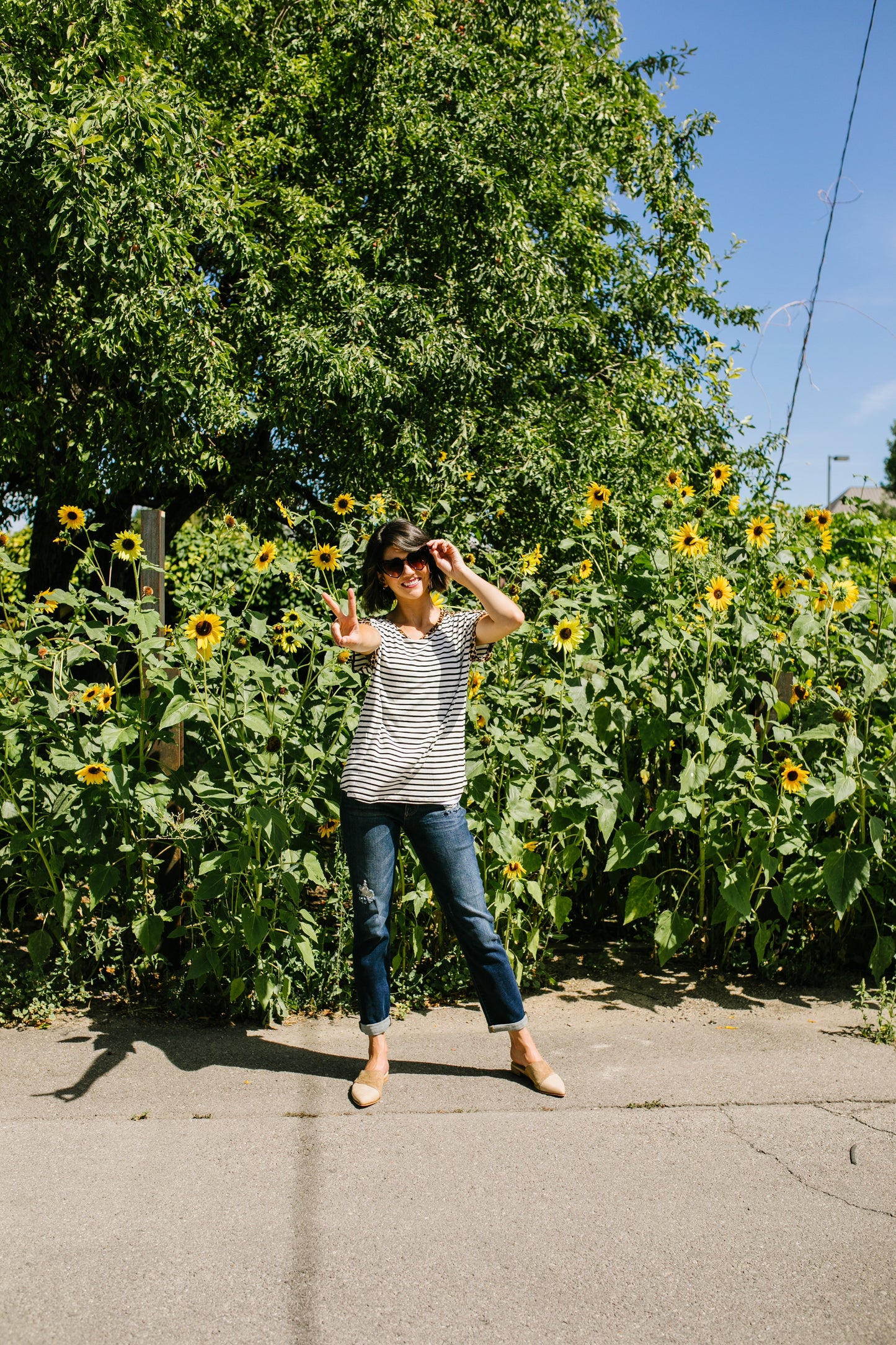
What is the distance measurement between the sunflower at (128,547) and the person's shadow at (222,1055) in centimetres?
156

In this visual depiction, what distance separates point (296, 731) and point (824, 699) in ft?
6.28

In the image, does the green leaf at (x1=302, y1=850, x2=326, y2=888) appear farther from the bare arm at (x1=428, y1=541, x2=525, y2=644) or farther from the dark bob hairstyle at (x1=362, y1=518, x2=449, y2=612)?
the bare arm at (x1=428, y1=541, x2=525, y2=644)

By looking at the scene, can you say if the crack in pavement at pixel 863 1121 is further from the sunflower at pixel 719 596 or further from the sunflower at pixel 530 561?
the sunflower at pixel 530 561

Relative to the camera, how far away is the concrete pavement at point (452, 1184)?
6.72 feet

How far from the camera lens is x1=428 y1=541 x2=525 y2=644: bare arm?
3018 millimetres

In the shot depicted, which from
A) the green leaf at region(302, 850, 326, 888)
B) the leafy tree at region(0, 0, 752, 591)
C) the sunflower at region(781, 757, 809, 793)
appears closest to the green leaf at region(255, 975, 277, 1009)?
the green leaf at region(302, 850, 326, 888)

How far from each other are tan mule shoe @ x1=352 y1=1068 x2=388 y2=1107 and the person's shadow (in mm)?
148

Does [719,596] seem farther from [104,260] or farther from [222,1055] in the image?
[104,260]

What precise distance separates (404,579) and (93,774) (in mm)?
1130

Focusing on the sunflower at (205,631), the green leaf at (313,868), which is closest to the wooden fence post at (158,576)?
the sunflower at (205,631)

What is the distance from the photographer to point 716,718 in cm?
382

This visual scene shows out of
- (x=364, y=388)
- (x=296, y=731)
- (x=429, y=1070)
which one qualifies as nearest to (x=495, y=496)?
(x=364, y=388)

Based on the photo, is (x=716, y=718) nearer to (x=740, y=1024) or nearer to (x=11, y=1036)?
(x=740, y=1024)

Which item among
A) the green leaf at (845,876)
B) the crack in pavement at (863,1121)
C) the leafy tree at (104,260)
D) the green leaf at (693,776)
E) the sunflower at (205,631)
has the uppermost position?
the leafy tree at (104,260)
